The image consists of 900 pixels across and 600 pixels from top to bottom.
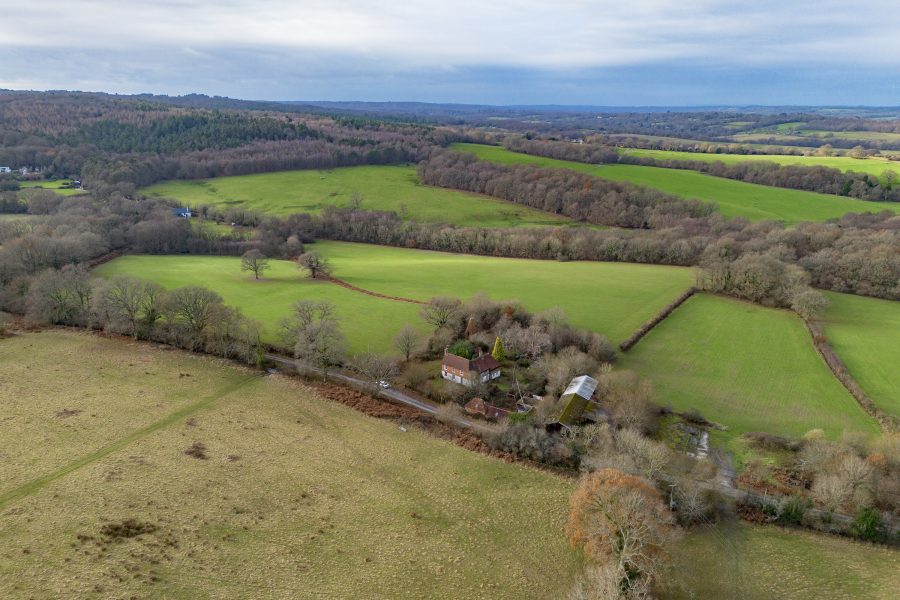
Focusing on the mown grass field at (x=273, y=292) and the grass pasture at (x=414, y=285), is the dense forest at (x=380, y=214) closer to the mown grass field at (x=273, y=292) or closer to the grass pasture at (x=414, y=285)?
the grass pasture at (x=414, y=285)

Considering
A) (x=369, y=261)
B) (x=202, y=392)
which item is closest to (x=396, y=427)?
(x=202, y=392)

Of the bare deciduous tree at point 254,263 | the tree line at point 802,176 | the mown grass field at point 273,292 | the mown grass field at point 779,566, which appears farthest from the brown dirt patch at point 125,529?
the tree line at point 802,176

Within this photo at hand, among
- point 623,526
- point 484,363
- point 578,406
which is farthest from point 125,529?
point 578,406

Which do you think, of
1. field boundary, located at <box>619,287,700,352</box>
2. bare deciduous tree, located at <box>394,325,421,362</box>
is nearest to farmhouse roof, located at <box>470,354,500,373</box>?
bare deciduous tree, located at <box>394,325,421,362</box>

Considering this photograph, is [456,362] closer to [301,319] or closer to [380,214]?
[301,319]

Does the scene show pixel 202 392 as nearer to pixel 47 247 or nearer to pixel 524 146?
pixel 47 247

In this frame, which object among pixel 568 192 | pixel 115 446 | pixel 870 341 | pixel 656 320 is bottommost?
pixel 115 446

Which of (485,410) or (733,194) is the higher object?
(733,194)
